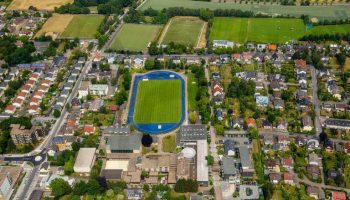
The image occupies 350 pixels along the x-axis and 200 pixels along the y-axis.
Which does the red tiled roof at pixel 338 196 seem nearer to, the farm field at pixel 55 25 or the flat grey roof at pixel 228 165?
the flat grey roof at pixel 228 165

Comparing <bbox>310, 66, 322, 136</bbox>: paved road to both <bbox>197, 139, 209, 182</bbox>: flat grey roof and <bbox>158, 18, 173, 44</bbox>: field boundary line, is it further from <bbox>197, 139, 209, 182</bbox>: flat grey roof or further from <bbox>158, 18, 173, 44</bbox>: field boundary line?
<bbox>158, 18, 173, 44</bbox>: field boundary line

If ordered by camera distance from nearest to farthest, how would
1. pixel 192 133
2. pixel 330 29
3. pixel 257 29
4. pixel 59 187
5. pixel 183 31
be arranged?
1. pixel 59 187
2. pixel 192 133
3. pixel 330 29
4. pixel 257 29
5. pixel 183 31

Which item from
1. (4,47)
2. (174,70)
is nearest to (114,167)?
(174,70)

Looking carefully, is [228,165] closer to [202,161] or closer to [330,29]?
[202,161]

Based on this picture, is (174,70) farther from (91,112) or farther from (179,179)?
(179,179)

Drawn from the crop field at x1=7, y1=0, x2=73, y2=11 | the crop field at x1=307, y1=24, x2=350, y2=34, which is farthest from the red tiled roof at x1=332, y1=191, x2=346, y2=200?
the crop field at x1=7, y1=0, x2=73, y2=11

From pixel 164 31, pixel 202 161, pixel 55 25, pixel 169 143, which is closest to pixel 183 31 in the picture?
pixel 164 31

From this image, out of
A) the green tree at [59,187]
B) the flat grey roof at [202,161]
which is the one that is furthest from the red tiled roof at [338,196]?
the green tree at [59,187]
